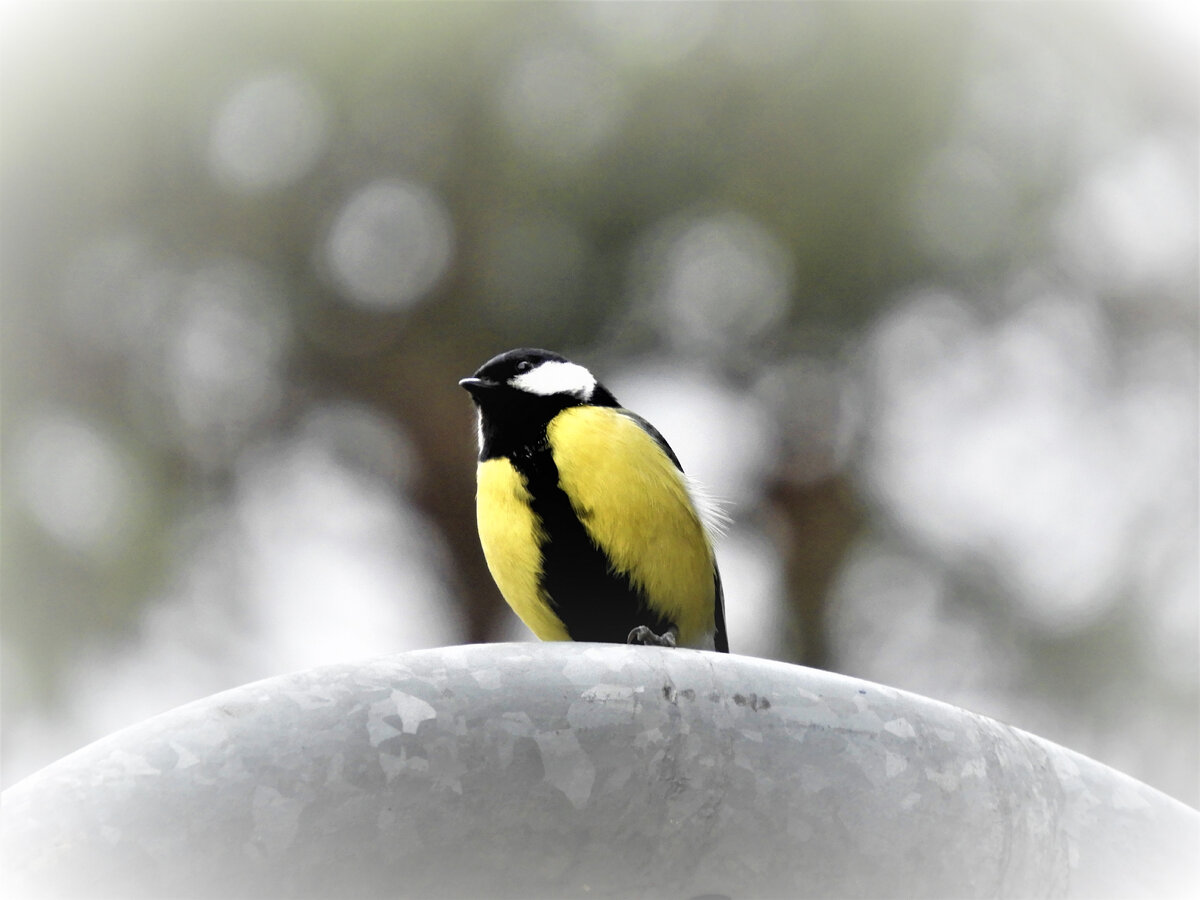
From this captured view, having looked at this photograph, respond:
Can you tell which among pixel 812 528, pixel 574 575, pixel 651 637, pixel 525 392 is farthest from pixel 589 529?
pixel 812 528

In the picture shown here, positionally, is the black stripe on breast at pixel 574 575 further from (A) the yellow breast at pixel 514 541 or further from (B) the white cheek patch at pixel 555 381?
(B) the white cheek patch at pixel 555 381

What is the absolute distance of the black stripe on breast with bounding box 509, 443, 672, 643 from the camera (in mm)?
1776

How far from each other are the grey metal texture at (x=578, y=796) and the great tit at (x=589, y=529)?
0.68 metres

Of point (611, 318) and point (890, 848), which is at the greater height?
point (611, 318)

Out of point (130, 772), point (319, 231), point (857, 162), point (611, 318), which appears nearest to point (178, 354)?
point (319, 231)

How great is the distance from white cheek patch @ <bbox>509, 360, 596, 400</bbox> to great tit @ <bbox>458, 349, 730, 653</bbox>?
0.02 meters

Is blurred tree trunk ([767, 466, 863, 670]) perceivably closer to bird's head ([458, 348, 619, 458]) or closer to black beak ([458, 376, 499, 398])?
bird's head ([458, 348, 619, 458])

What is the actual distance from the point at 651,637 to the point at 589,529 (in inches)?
7.7

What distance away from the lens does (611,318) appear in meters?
3.85

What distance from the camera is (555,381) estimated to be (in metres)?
2.03

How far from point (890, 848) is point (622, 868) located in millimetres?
219

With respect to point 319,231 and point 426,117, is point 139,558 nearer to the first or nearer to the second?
→ point 319,231

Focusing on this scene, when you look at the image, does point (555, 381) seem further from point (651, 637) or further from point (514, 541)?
point (651, 637)

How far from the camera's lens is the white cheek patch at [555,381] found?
199 centimetres
